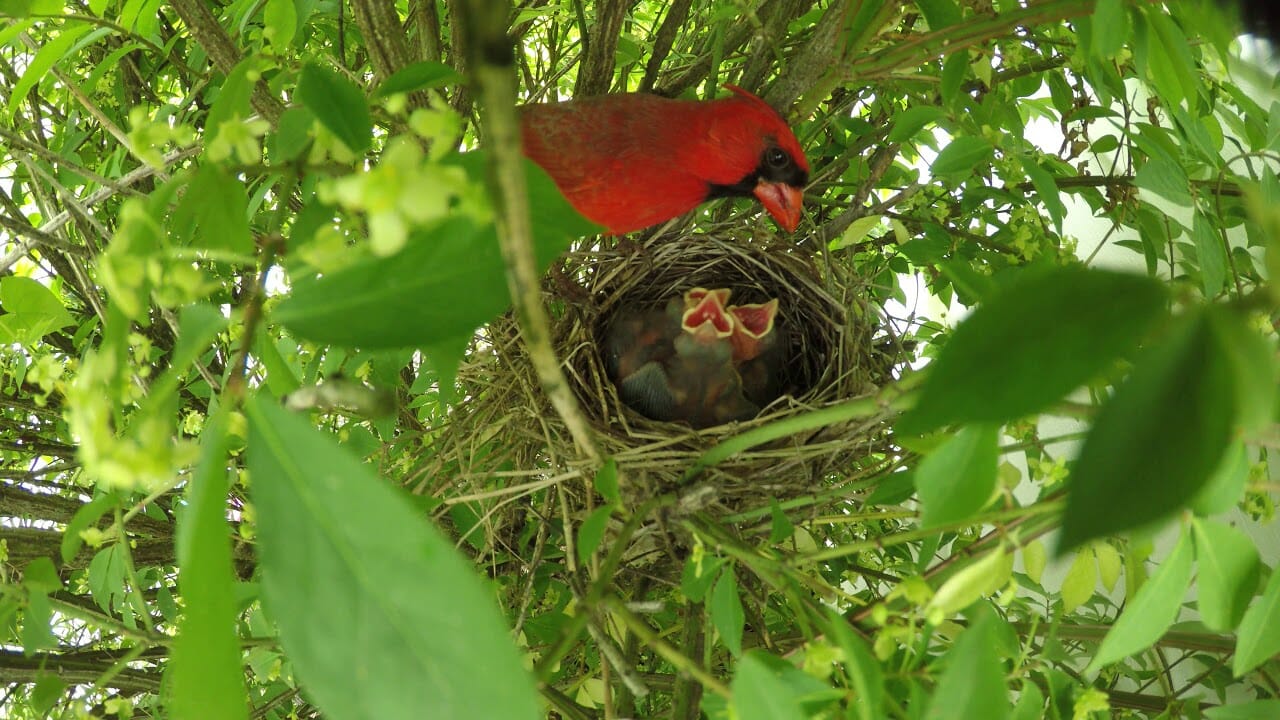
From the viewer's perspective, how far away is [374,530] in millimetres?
337

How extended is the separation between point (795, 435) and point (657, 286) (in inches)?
21.3

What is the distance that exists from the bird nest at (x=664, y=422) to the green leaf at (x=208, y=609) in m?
0.57

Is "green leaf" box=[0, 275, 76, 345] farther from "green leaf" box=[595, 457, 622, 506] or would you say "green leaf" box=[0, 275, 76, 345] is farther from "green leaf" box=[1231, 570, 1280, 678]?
"green leaf" box=[1231, 570, 1280, 678]

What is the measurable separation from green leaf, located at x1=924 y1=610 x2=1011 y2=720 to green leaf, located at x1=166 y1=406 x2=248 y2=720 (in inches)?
11.9

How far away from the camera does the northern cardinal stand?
1.46 m

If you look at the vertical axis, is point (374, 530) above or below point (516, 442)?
below

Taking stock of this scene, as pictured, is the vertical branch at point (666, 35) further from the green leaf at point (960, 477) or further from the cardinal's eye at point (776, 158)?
the green leaf at point (960, 477)

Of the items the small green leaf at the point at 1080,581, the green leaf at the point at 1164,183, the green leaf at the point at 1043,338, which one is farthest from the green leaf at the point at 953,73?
the green leaf at the point at 1043,338

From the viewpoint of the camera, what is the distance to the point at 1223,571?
1.88ft

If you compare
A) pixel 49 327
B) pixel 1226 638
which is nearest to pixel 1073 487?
pixel 1226 638

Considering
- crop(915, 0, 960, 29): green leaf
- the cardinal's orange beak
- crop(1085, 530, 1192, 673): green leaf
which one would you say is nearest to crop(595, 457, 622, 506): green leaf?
crop(1085, 530, 1192, 673): green leaf

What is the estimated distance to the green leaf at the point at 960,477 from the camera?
48 centimetres

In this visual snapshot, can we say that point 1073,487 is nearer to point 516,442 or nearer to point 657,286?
point 516,442

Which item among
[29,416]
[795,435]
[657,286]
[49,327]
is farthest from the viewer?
[29,416]
